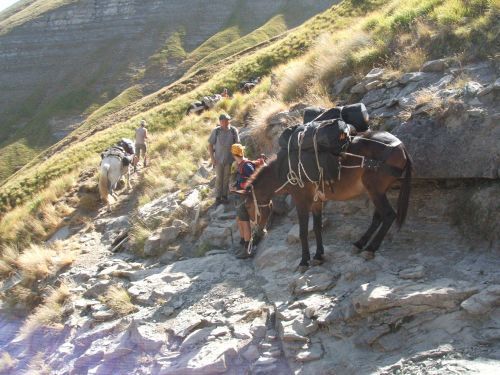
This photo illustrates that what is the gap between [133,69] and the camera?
86562mm

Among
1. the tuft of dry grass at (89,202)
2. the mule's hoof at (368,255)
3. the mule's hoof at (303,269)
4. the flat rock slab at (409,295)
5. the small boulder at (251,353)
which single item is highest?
the flat rock slab at (409,295)

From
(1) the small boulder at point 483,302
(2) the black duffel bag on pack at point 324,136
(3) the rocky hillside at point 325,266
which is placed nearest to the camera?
(1) the small boulder at point 483,302

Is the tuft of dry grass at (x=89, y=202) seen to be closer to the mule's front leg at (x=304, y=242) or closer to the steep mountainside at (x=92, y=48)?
the mule's front leg at (x=304, y=242)

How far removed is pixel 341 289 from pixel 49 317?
565 cm

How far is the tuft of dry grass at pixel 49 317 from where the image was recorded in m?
8.99

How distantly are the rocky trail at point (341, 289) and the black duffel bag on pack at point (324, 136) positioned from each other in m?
1.49

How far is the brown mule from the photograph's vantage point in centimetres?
699

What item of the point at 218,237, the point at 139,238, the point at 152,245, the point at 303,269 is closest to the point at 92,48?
the point at 139,238

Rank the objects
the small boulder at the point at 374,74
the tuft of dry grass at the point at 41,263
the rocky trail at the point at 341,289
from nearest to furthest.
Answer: the rocky trail at the point at 341,289 → the small boulder at the point at 374,74 → the tuft of dry grass at the point at 41,263

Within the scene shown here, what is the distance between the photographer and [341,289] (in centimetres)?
677

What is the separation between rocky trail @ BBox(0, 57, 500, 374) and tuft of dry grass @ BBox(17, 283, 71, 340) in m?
0.11

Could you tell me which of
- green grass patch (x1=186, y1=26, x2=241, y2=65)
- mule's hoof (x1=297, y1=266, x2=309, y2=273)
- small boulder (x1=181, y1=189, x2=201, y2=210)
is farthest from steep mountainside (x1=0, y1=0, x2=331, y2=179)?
mule's hoof (x1=297, y1=266, x2=309, y2=273)

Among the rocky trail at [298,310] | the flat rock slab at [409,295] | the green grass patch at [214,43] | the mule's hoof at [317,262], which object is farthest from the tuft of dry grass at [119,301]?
the green grass patch at [214,43]

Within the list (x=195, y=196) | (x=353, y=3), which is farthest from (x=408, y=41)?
(x=353, y=3)
